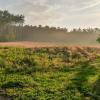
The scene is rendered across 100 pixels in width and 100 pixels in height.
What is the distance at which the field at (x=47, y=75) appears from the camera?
26231 millimetres

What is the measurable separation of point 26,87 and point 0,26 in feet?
233

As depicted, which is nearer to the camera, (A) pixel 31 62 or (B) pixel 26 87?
(B) pixel 26 87

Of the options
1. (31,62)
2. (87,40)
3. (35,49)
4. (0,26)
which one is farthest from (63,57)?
(87,40)

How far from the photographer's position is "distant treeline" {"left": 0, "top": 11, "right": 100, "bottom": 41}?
313ft

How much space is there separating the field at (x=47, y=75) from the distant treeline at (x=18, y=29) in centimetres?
4205

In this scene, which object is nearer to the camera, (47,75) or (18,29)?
(47,75)

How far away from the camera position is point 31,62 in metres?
39.1

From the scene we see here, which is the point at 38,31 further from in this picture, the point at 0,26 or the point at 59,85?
the point at 59,85

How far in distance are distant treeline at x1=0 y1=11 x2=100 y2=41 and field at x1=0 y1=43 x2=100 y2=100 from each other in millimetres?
42052

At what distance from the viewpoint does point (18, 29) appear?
109 meters

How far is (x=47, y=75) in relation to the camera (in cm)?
3319

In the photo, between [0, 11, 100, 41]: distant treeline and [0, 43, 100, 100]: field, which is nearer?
[0, 43, 100, 100]: field

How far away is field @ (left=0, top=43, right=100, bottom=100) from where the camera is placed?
2623cm

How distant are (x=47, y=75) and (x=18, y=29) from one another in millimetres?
76991
